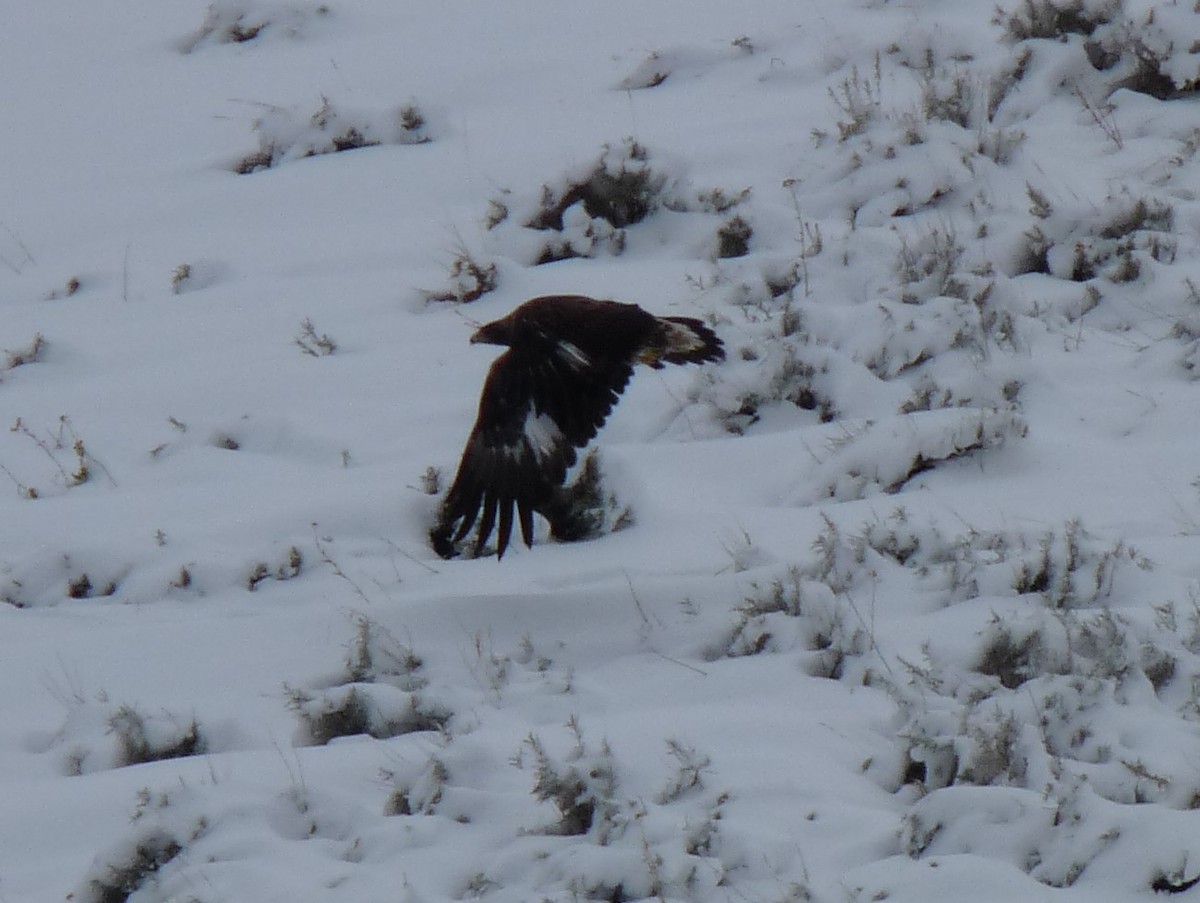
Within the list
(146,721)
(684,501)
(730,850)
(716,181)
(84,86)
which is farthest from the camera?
(84,86)

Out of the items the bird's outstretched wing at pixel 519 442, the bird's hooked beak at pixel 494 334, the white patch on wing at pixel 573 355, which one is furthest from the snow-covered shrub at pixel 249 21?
the bird's outstretched wing at pixel 519 442

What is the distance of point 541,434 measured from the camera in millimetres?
4516

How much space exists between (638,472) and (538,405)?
0.75 metres

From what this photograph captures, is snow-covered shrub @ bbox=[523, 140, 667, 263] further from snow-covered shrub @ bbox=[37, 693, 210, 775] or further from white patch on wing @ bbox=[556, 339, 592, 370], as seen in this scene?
snow-covered shrub @ bbox=[37, 693, 210, 775]

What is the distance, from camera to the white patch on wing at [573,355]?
4.73 meters

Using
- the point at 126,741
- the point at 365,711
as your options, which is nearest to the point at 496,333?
the point at 365,711

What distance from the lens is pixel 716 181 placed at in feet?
23.4

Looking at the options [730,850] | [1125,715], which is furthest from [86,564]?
[1125,715]

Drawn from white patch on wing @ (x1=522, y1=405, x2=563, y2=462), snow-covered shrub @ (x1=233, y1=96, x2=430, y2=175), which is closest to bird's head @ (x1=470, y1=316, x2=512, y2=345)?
white patch on wing @ (x1=522, y1=405, x2=563, y2=462)

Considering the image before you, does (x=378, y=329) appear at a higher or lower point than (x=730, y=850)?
lower

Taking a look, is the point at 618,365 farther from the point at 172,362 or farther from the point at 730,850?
the point at 172,362

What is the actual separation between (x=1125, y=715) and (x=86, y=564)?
10.3 ft

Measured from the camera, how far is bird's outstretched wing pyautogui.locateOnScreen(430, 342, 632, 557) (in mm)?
4449

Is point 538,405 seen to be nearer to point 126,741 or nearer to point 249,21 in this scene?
point 126,741
